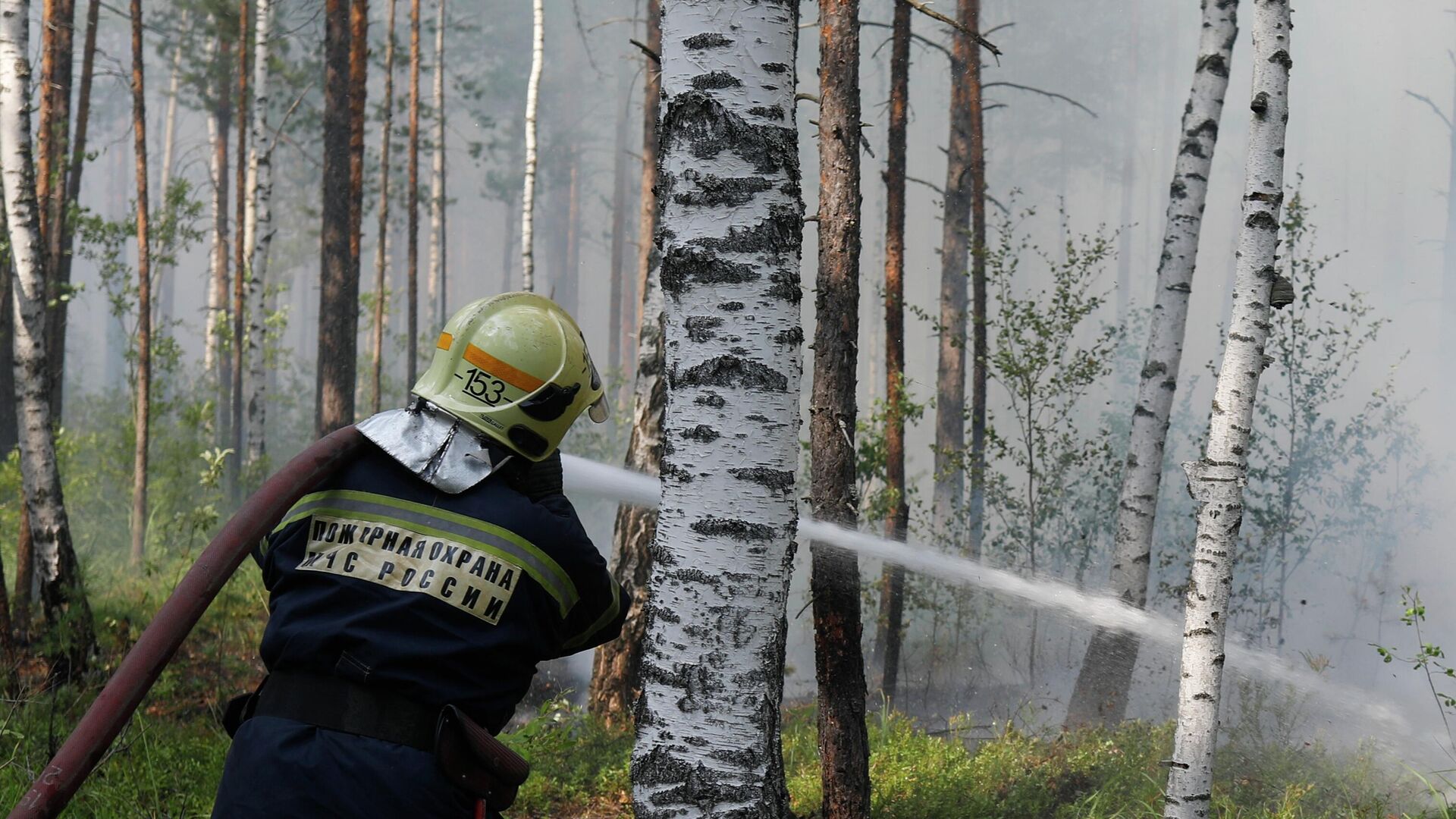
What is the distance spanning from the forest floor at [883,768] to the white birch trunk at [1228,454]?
1.23 metres

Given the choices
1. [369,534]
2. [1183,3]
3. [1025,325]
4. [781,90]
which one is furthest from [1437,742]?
[1183,3]

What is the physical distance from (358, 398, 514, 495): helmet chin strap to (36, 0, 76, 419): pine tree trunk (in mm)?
5576

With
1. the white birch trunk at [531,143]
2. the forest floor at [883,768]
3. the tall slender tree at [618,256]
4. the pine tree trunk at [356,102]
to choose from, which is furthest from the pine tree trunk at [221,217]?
the forest floor at [883,768]

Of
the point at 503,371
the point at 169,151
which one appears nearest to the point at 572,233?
the point at 169,151

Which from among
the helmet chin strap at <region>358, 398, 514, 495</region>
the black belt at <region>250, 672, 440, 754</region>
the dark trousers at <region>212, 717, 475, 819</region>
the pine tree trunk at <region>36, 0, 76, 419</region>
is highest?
the pine tree trunk at <region>36, 0, 76, 419</region>

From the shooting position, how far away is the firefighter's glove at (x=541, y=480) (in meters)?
2.41

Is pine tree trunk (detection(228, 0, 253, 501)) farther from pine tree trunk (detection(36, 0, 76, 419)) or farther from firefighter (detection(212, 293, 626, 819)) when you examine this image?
firefighter (detection(212, 293, 626, 819))

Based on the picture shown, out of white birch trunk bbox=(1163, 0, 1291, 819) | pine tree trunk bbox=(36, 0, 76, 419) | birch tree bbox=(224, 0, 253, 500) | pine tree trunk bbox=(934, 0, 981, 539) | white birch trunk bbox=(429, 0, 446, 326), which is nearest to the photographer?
white birch trunk bbox=(1163, 0, 1291, 819)

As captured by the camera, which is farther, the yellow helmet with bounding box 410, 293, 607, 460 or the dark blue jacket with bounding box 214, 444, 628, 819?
the yellow helmet with bounding box 410, 293, 607, 460

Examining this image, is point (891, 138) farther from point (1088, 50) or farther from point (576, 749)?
point (1088, 50)

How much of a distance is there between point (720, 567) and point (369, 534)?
31.7 inches

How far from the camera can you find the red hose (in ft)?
6.37

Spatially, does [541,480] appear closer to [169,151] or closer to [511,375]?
[511,375]

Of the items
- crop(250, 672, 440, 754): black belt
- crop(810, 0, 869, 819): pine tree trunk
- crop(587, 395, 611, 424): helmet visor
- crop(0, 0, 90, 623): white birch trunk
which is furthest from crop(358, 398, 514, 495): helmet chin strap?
crop(0, 0, 90, 623): white birch trunk
